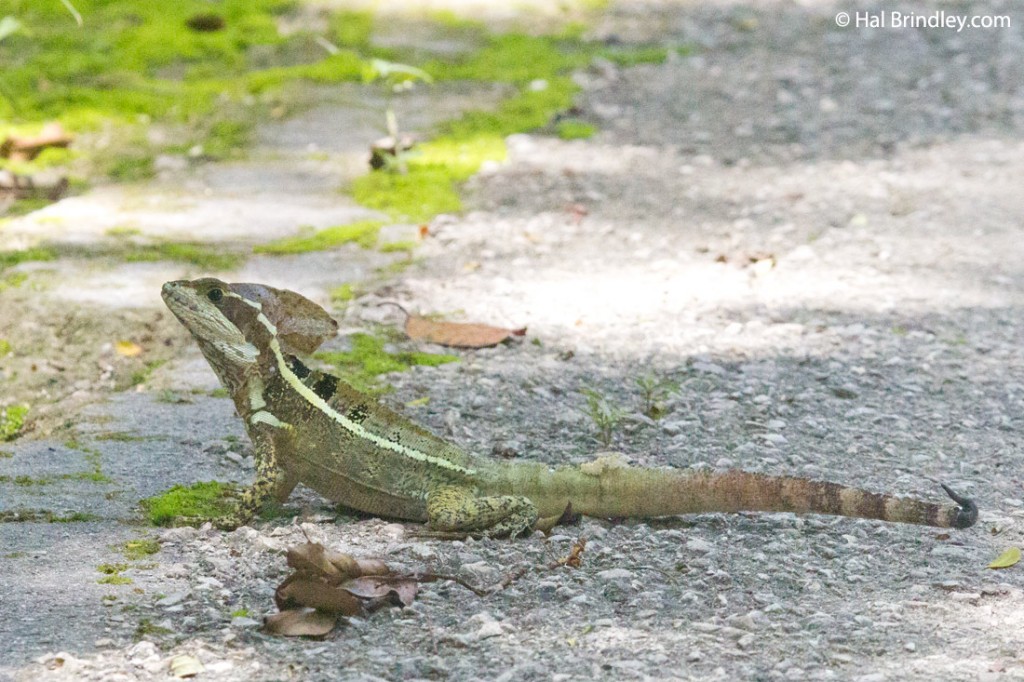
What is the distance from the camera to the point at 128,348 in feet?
14.4

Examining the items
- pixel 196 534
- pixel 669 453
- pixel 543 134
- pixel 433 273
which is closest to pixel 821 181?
pixel 543 134

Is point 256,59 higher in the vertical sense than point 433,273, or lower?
higher

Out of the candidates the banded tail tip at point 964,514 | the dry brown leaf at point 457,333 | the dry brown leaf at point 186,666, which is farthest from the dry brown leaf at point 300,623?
the dry brown leaf at point 457,333

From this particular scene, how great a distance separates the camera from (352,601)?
2.69 m

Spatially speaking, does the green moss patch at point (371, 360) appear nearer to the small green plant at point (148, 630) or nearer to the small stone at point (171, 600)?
the small stone at point (171, 600)

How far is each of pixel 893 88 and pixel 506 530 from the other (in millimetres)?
5465

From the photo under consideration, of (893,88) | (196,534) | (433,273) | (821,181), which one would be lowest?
(196,534)

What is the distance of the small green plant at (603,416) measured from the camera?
369 centimetres

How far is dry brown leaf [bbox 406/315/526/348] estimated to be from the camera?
444cm

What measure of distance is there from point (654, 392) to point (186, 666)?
2000 mm

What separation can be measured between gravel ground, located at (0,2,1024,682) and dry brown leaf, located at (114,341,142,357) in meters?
0.13

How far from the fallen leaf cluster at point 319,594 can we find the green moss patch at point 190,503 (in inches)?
23.2

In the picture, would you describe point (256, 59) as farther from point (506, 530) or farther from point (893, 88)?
point (506, 530)

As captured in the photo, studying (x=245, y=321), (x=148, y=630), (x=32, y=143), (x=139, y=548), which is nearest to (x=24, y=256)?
(x=32, y=143)
